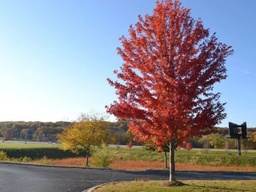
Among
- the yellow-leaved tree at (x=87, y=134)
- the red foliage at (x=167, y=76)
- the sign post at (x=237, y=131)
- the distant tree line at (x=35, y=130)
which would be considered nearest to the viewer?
the red foliage at (x=167, y=76)

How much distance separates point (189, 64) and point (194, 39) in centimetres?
110

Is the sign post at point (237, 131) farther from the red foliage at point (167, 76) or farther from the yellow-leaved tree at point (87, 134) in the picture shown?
the red foliage at point (167, 76)

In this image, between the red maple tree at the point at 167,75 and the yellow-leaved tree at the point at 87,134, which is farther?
the yellow-leaved tree at the point at 87,134

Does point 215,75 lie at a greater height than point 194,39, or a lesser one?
lesser

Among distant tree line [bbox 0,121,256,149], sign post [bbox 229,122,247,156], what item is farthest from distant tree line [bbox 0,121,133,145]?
sign post [bbox 229,122,247,156]

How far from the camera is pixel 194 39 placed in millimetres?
13039

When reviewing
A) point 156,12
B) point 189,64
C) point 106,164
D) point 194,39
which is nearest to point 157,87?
point 189,64

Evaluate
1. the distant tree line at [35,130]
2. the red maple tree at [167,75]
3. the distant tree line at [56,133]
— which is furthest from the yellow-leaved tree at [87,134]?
the distant tree line at [35,130]

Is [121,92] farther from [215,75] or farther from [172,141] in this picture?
[215,75]

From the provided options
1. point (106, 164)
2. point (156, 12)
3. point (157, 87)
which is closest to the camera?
point (157, 87)

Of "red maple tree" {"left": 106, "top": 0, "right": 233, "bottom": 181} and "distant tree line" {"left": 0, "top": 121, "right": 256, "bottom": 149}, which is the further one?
"distant tree line" {"left": 0, "top": 121, "right": 256, "bottom": 149}

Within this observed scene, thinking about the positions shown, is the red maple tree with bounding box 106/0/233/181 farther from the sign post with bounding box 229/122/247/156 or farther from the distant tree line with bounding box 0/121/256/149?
the distant tree line with bounding box 0/121/256/149

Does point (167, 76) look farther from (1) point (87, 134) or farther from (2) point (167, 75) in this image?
(1) point (87, 134)

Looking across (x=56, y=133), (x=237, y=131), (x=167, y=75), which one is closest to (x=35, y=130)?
(x=56, y=133)
